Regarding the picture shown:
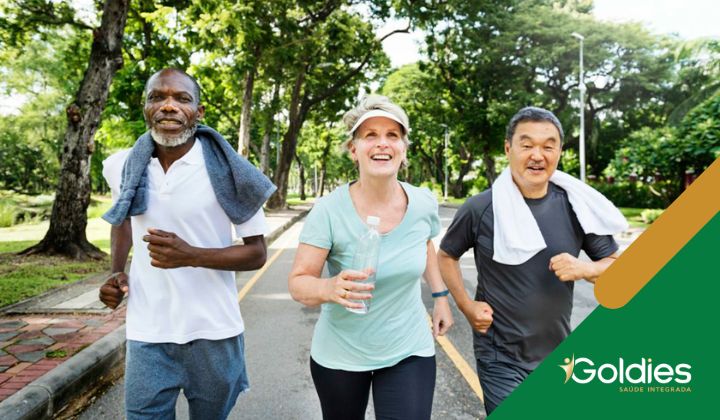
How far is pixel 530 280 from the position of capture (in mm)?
2625

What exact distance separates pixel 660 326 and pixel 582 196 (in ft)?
2.37

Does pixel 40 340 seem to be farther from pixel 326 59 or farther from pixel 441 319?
pixel 326 59

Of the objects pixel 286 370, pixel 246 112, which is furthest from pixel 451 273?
pixel 246 112

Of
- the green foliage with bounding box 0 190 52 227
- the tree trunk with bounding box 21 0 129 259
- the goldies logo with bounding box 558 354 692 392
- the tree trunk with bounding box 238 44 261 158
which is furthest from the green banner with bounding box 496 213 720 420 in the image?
the green foliage with bounding box 0 190 52 227

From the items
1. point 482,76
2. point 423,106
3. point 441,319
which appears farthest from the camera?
point 423,106

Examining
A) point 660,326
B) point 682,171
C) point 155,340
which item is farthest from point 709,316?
point 682,171

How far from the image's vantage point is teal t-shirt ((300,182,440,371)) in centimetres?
229

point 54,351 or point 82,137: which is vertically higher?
point 82,137

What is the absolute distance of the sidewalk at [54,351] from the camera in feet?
12.0

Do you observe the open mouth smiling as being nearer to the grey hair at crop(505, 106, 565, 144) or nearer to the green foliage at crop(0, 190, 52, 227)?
the grey hair at crop(505, 106, 565, 144)

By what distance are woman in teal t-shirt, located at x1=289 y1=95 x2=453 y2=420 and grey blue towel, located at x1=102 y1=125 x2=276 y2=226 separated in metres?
0.28

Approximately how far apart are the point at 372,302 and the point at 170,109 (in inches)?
47.4

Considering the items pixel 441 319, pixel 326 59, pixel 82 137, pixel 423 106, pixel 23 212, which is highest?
pixel 423 106

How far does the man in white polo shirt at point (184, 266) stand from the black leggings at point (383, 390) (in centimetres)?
44
